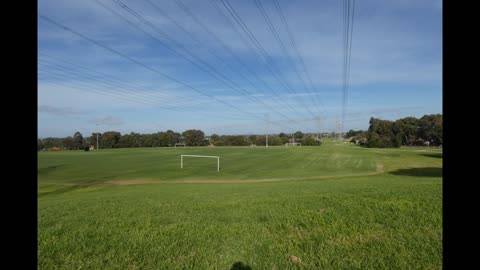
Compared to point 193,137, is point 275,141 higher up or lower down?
lower down

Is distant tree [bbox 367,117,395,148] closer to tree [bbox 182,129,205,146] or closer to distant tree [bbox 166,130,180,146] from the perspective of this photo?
tree [bbox 182,129,205,146]

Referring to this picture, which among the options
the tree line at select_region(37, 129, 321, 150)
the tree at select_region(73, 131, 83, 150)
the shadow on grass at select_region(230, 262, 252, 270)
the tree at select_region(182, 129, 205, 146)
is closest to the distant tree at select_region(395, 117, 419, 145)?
the tree line at select_region(37, 129, 321, 150)

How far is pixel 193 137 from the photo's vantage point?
5797 inches

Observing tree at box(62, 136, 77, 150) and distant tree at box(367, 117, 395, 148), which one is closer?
tree at box(62, 136, 77, 150)

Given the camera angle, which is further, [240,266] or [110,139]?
→ [110,139]

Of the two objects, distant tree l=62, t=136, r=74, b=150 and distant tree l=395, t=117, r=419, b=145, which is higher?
distant tree l=395, t=117, r=419, b=145

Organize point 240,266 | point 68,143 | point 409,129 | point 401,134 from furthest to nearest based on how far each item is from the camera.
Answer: point 401,134, point 409,129, point 68,143, point 240,266

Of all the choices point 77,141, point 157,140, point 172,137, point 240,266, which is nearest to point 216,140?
point 172,137

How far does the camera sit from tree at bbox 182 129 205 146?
147 meters

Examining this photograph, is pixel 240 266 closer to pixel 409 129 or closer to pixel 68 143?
pixel 409 129

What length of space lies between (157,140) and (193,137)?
19.0 m

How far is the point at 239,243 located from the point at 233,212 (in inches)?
101
